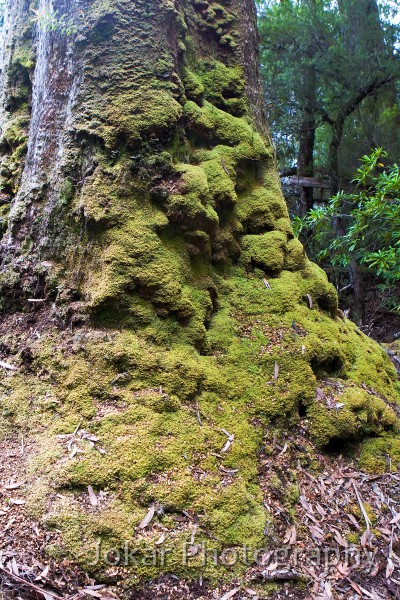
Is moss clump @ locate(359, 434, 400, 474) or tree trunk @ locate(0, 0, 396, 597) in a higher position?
tree trunk @ locate(0, 0, 396, 597)

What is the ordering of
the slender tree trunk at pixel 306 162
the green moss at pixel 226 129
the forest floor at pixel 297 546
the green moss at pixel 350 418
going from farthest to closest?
the slender tree trunk at pixel 306 162 < the green moss at pixel 226 129 < the green moss at pixel 350 418 < the forest floor at pixel 297 546

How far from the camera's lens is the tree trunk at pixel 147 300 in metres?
2.00

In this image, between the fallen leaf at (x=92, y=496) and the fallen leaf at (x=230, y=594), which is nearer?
the fallen leaf at (x=230, y=594)

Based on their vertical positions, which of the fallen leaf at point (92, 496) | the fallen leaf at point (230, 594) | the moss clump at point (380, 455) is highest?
the fallen leaf at point (92, 496)

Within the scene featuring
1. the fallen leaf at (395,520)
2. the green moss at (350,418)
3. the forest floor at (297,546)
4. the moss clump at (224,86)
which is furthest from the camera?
the moss clump at (224,86)

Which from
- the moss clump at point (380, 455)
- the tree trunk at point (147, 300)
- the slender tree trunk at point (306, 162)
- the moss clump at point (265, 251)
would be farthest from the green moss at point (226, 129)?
the slender tree trunk at point (306, 162)

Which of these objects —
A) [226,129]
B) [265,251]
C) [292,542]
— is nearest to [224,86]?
[226,129]

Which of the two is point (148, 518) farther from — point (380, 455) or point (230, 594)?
point (380, 455)

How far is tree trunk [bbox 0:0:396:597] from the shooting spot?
2.00 m

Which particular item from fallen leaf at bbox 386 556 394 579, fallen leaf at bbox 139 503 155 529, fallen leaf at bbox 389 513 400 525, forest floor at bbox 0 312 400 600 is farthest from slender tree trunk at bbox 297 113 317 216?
fallen leaf at bbox 139 503 155 529

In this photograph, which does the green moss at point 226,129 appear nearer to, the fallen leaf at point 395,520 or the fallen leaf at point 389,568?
the fallen leaf at point 395,520

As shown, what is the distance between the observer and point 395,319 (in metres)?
10.1

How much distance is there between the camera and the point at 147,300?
2.56m

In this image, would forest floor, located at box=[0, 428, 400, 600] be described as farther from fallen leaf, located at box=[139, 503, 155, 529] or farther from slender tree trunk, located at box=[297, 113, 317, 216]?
slender tree trunk, located at box=[297, 113, 317, 216]
